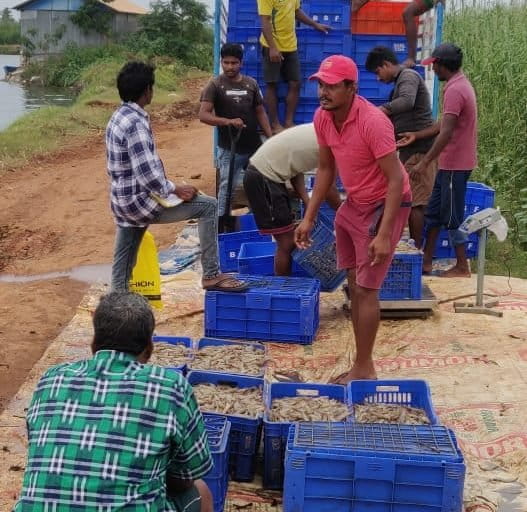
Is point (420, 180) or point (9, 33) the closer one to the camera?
point (420, 180)

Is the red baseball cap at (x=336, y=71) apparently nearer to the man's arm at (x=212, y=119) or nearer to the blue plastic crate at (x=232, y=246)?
the blue plastic crate at (x=232, y=246)

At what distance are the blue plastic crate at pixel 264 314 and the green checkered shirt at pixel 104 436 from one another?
11.0 ft

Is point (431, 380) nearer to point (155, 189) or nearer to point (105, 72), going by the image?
point (155, 189)

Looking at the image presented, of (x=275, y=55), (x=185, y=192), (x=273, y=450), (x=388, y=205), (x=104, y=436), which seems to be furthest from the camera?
(x=275, y=55)

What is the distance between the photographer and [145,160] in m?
5.50

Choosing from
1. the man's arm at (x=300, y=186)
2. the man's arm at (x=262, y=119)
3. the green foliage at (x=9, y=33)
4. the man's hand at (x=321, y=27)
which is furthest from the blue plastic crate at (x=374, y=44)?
the green foliage at (x=9, y=33)

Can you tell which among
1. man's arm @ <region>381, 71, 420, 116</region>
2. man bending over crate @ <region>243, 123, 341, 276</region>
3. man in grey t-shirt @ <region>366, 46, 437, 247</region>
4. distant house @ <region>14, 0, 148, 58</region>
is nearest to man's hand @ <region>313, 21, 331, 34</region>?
man in grey t-shirt @ <region>366, 46, 437, 247</region>

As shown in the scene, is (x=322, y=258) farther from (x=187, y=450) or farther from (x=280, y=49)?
(x=187, y=450)

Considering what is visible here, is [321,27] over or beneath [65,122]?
over

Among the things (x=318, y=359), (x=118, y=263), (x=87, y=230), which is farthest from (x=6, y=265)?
(x=318, y=359)

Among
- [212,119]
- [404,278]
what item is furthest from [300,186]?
[212,119]

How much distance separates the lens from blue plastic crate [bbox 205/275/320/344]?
235 inches

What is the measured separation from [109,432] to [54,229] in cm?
863

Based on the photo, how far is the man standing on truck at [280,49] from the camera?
8.74 meters
